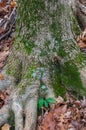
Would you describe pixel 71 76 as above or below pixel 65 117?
above

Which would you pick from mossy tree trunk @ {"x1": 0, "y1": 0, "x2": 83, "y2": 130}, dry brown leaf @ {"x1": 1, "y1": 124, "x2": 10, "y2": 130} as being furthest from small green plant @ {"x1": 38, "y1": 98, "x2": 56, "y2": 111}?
dry brown leaf @ {"x1": 1, "y1": 124, "x2": 10, "y2": 130}

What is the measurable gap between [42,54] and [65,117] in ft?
2.75

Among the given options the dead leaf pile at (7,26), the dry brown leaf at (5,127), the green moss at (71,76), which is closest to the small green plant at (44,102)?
the green moss at (71,76)

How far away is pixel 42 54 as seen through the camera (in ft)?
13.4

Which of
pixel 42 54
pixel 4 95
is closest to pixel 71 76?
pixel 42 54

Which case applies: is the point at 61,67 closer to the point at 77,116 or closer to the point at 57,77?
the point at 57,77

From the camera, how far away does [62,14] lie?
4070 millimetres

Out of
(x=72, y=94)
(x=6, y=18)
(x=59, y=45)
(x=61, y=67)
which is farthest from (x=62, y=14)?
(x=6, y=18)

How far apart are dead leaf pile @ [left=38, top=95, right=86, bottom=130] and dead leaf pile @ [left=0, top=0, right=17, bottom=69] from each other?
1718 millimetres

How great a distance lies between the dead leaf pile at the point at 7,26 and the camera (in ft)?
19.3

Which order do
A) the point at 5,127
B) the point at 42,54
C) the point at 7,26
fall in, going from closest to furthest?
the point at 5,127 → the point at 42,54 → the point at 7,26

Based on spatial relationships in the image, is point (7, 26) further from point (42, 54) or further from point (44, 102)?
point (44, 102)

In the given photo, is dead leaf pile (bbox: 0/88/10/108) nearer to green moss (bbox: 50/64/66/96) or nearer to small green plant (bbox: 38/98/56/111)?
small green plant (bbox: 38/98/56/111)

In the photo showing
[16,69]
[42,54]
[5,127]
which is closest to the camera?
[5,127]
